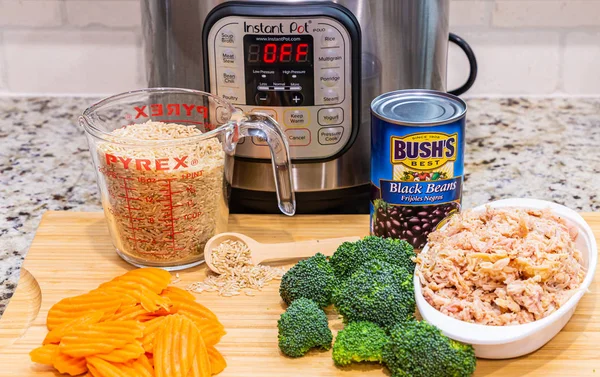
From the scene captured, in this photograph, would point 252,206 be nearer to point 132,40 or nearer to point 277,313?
point 277,313

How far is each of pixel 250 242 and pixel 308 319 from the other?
26 cm

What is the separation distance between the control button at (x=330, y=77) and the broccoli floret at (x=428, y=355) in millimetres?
437

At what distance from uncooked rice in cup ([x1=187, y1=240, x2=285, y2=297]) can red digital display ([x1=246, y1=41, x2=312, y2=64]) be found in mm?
292

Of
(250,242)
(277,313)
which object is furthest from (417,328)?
(250,242)

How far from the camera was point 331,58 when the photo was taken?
4.27 ft

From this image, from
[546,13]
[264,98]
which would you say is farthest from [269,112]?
[546,13]

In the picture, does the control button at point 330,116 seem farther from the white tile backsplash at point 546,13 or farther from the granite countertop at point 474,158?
the white tile backsplash at point 546,13

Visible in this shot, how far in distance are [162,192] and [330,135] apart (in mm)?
291

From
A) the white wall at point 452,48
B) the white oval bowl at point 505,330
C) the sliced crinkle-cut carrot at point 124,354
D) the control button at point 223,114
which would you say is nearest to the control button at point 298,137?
the control button at point 223,114

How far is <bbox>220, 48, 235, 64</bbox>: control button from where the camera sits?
Answer: 4.30ft

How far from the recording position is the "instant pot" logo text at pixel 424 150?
123 centimetres

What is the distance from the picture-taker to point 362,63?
52.2 inches

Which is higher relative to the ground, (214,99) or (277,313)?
(214,99)

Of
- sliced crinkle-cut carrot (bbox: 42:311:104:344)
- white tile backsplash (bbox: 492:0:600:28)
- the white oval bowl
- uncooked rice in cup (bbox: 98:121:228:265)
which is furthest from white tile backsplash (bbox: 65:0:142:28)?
the white oval bowl
